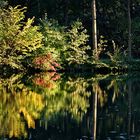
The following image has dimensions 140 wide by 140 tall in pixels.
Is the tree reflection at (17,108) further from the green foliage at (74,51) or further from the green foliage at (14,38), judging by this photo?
the green foliage at (74,51)

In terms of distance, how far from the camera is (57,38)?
42.8 meters

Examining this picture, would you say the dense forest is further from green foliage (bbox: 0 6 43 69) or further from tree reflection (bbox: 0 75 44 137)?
tree reflection (bbox: 0 75 44 137)

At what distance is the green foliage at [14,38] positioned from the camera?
38.2 metres

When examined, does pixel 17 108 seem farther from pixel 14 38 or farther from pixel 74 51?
pixel 74 51

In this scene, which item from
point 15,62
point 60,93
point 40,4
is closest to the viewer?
point 60,93

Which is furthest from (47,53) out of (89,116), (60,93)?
(89,116)

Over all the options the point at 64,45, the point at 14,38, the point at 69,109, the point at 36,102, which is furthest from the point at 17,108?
the point at 64,45

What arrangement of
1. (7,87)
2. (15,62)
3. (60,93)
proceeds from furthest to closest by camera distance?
1. (15,62)
2. (7,87)
3. (60,93)

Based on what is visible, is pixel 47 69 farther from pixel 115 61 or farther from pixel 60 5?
pixel 60 5

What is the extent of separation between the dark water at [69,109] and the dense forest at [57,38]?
5.60 m

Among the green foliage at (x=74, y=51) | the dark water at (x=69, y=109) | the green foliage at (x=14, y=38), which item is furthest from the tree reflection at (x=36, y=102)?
the green foliage at (x=74, y=51)

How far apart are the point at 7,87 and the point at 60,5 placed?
2806cm

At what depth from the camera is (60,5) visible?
5553 cm

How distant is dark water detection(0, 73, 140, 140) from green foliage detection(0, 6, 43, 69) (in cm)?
473
